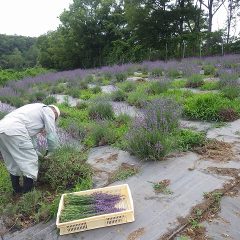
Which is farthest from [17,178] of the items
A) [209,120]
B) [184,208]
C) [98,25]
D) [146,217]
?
[98,25]

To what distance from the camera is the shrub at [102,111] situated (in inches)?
244

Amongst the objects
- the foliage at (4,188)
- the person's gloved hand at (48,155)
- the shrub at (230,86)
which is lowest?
the foliage at (4,188)

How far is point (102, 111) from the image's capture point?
6.23 m

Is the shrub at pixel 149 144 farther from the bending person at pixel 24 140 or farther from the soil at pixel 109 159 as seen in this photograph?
the bending person at pixel 24 140

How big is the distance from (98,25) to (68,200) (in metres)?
21.7

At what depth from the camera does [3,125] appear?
3.45m

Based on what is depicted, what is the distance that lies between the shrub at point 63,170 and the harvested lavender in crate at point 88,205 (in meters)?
0.41

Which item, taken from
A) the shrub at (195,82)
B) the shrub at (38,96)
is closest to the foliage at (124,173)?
the shrub at (195,82)

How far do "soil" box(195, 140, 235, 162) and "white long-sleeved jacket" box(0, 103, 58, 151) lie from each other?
1.89 m

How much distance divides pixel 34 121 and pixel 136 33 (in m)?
18.6

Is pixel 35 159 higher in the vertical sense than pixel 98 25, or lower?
lower

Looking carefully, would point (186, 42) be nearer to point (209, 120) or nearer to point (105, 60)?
point (105, 60)

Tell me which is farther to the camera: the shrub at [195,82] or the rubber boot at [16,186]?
the shrub at [195,82]

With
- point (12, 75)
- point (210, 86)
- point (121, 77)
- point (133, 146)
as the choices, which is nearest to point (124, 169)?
point (133, 146)
